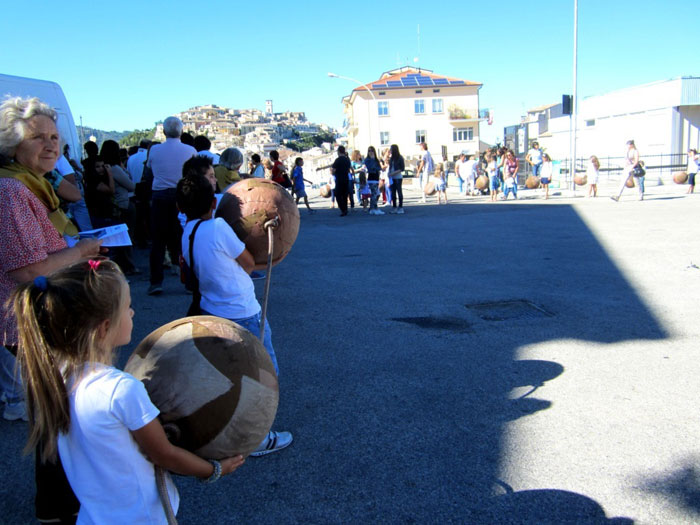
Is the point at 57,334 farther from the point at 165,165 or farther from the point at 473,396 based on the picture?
the point at 165,165

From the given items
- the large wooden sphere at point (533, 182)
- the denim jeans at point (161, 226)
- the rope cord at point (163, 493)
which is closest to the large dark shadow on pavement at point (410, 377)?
the denim jeans at point (161, 226)

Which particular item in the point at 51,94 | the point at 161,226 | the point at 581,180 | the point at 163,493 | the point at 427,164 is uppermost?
the point at 51,94

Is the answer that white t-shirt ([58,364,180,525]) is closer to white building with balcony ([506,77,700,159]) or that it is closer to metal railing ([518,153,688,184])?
metal railing ([518,153,688,184])

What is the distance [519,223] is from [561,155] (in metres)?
39.0

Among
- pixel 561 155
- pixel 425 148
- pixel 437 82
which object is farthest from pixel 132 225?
pixel 437 82

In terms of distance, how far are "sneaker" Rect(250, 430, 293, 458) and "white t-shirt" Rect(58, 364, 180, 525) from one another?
5.26ft

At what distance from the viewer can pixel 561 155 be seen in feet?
159

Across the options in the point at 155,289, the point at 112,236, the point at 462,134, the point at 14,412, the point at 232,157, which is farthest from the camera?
the point at 462,134

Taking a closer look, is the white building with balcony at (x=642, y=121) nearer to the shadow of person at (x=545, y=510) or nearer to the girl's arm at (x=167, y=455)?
the shadow of person at (x=545, y=510)

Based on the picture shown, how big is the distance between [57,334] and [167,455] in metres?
0.51

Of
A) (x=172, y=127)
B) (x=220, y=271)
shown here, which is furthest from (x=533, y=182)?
(x=220, y=271)

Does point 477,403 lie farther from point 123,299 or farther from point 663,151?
point 663,151

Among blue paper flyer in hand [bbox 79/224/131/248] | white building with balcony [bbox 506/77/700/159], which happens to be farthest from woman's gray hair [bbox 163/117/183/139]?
white building with balcony [bbox 506/77/700/159]

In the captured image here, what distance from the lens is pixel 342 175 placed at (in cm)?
1569
